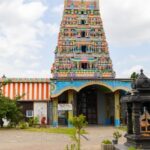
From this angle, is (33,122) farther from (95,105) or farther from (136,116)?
(136,116)

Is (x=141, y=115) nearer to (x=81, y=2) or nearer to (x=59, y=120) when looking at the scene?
(x=59, y=120)

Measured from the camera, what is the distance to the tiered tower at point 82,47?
34.3m

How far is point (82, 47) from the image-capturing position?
35.2m

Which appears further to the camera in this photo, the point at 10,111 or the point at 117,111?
the point at 117,111

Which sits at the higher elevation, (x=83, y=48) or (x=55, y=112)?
(x=83, y=48)

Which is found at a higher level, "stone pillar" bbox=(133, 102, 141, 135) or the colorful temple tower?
the colorful temple tower

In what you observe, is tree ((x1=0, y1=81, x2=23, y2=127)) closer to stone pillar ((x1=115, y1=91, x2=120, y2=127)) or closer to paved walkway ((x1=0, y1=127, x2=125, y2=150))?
stone pillar ((x1=115, y1=91, x2=120, y2=127))

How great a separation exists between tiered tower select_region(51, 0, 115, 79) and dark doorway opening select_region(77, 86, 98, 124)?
1570 mm

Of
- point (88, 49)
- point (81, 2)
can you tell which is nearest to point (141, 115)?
point (88, 49)

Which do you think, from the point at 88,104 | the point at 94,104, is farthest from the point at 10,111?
the point at 94,104

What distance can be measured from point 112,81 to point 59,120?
619cm

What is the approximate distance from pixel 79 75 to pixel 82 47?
301 cm

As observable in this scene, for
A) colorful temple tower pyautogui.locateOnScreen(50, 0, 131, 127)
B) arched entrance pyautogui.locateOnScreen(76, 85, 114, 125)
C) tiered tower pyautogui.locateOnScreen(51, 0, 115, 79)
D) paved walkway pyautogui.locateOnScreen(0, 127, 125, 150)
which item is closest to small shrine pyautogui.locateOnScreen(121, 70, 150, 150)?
paved walkway pyautogui.locateOnScreen(0, 127, 125, 150)

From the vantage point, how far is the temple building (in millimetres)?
32250
